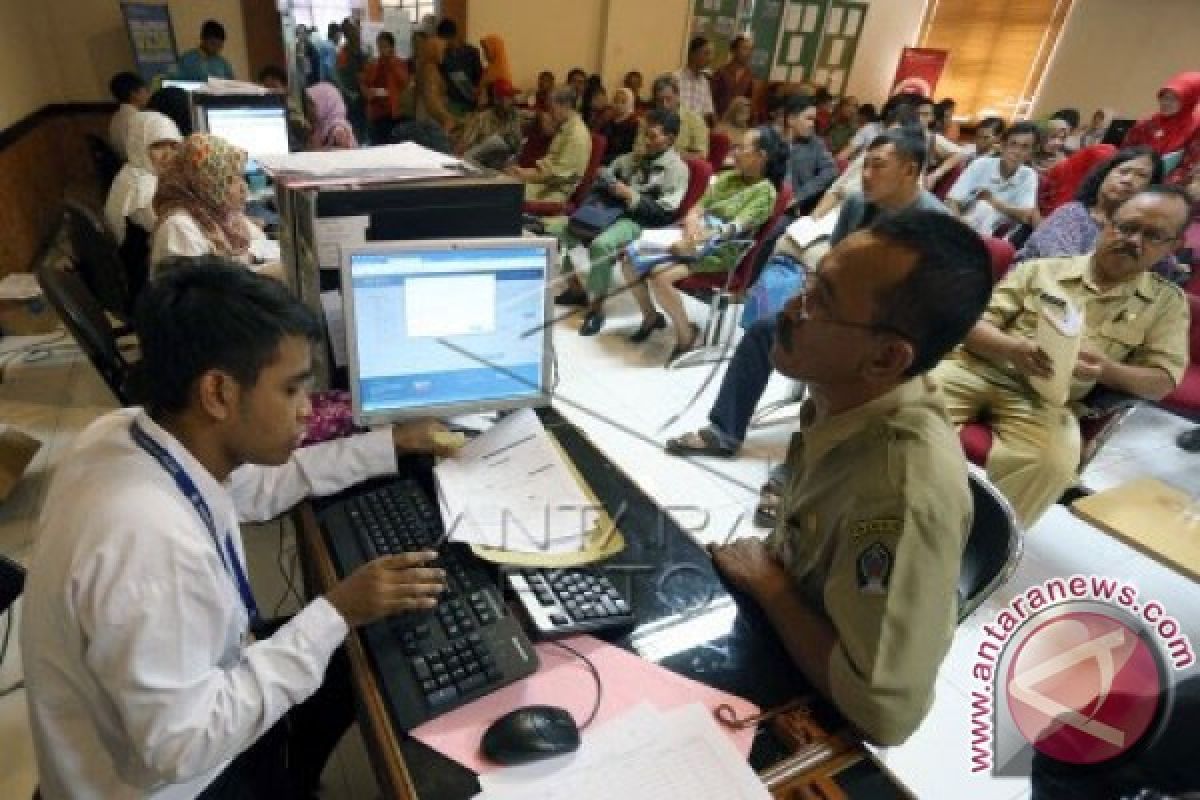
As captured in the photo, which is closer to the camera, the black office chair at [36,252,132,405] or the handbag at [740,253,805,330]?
the black office chair at [36,252,132,405]

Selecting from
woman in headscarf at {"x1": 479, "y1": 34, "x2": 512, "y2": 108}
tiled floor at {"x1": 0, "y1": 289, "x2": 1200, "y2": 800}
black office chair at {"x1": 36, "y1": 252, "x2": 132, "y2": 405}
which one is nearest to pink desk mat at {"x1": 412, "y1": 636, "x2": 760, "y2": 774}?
tiled floor at {"x1": 0, "y1": 289, "x2": 1200, "y2": 800}

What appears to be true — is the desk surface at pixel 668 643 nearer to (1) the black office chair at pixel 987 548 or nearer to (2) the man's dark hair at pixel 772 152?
(1) the black office chair at pixel 987 548

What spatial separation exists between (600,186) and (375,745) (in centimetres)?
384

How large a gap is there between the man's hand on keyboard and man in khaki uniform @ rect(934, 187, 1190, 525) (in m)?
1.79

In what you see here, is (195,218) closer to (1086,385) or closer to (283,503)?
(283,503)

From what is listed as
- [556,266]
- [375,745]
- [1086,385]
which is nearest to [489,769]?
[375,745]

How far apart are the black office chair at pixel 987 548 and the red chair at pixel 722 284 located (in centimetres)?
244

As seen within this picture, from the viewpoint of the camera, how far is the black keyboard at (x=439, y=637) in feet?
2.66

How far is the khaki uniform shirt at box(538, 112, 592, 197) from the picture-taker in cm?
454

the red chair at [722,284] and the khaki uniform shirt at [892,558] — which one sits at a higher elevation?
the khaki uniform shirt at [892,558]

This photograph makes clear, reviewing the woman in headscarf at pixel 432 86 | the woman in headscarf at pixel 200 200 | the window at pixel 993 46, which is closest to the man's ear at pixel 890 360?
the woman in headscarf at pixel 200 200

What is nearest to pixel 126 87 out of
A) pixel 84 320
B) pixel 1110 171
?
pixel 84 320

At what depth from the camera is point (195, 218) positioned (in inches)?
83.4

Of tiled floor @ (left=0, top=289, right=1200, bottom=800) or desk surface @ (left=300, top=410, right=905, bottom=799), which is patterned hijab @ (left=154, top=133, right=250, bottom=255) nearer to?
tiled floor @ (left=0, top=289, right=1200, bottom=800)
